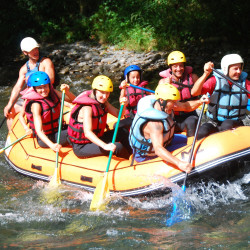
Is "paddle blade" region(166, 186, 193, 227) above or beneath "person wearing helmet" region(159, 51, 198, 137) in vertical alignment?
beneath

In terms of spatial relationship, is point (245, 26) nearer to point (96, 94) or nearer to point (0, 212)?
point (96, 94)

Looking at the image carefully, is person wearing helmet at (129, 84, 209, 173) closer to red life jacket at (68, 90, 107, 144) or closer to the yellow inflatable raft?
the yellow inflatable raft

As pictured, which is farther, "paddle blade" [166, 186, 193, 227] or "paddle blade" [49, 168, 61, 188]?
"paddle blade" [49, 168, 61, 188]

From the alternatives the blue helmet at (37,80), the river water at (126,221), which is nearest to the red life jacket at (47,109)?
the blue helmet at (37,80)

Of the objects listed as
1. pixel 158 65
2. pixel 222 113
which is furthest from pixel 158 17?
pixel 222 113

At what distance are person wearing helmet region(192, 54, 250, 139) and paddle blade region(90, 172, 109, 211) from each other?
1247 mm

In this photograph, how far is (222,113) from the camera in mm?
5109

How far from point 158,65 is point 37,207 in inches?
274

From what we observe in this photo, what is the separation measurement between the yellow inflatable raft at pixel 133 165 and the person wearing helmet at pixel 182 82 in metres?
0.84

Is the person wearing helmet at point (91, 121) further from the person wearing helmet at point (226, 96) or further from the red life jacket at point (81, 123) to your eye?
the person wearing helmet at point (226, 96)

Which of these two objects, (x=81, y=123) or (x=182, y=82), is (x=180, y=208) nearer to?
(x=81, y=123)

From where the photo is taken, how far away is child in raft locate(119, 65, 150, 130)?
5766 mm

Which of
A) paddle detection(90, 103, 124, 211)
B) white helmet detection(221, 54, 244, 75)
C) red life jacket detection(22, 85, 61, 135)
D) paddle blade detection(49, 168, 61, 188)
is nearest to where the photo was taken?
paddle detection(90, 103, 124, 211)

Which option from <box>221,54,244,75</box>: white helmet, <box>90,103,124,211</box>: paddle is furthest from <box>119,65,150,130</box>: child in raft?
<box>221,54,244,75</box>: white helmet
